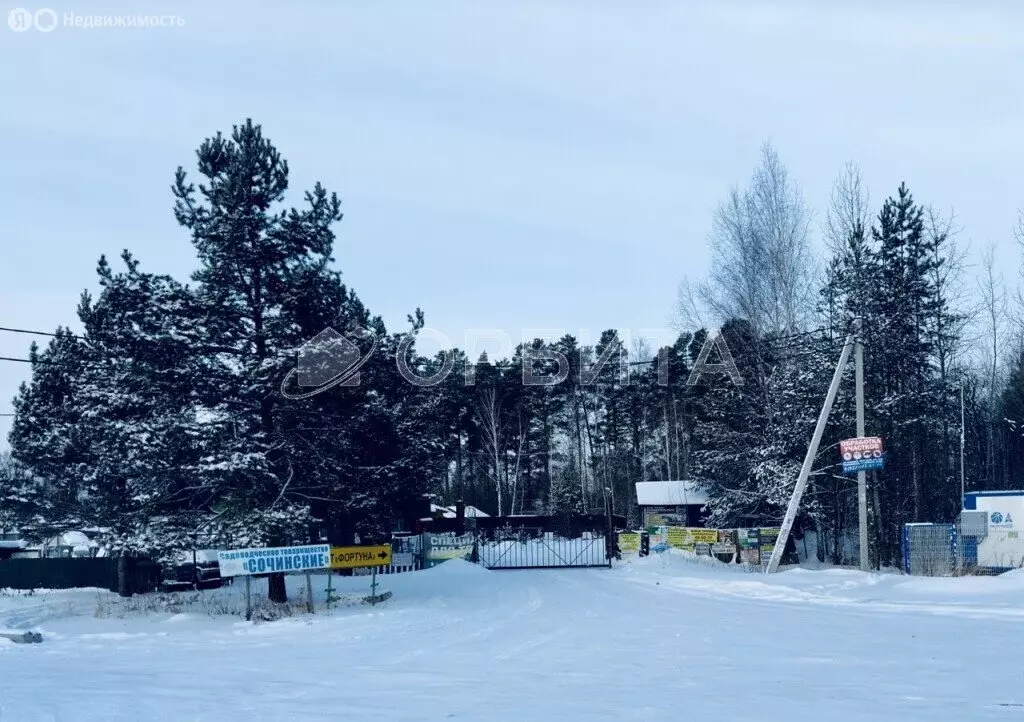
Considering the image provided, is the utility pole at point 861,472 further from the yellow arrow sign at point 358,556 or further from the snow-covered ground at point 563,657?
the yellow arrow sign at point 358,556

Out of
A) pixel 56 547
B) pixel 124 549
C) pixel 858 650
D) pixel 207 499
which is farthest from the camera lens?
pixel 56 547

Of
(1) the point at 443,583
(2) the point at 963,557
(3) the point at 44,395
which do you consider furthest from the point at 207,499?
(2) the point at 963,557

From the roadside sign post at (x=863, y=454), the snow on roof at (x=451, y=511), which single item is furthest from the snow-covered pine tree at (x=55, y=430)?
the snow on roof at (x=451, y=511)

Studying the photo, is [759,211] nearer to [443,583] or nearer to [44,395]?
[443,583]

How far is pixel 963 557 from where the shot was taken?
26.2 m

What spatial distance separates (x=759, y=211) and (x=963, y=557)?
14664mm

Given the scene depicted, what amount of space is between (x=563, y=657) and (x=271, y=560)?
9.02 m

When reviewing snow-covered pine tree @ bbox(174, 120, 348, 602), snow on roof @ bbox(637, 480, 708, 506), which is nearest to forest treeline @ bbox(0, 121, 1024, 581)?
snow-covered pine tree @ bbox(174, 120, 348, 602)

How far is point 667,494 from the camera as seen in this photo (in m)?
55.2

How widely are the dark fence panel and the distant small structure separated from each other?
3208 centimetres

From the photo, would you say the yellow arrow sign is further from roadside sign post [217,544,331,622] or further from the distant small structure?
the distant small structure

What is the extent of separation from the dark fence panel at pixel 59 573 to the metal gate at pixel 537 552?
14246 mm

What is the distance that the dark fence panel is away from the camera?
111ft

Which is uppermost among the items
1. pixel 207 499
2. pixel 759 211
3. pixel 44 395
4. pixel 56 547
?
pixel 759 211
